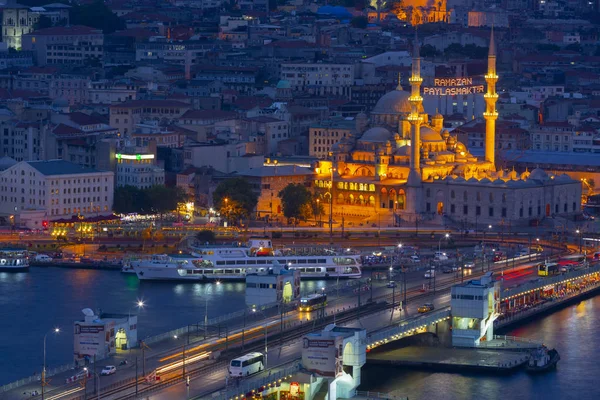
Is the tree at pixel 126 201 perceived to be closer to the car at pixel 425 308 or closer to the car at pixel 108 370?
the car at pixel 425 308

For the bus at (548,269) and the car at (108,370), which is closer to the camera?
the car at (108,370)

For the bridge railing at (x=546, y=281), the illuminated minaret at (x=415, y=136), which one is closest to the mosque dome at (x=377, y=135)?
the illuminated minaret at (x=415, y=136)

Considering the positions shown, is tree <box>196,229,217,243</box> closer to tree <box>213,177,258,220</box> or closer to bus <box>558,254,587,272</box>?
tree <box>213,177,258,220</box>

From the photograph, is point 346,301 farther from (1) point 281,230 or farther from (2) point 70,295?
(1) point 281,230

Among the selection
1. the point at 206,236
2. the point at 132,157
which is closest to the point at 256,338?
the point at 206,236

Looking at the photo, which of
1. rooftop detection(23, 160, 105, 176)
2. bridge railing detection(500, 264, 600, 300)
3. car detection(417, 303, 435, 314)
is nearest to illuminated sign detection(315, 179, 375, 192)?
rooftop detection(23, 160, 105, 176)

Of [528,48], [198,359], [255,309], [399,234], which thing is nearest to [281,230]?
[399,234]
